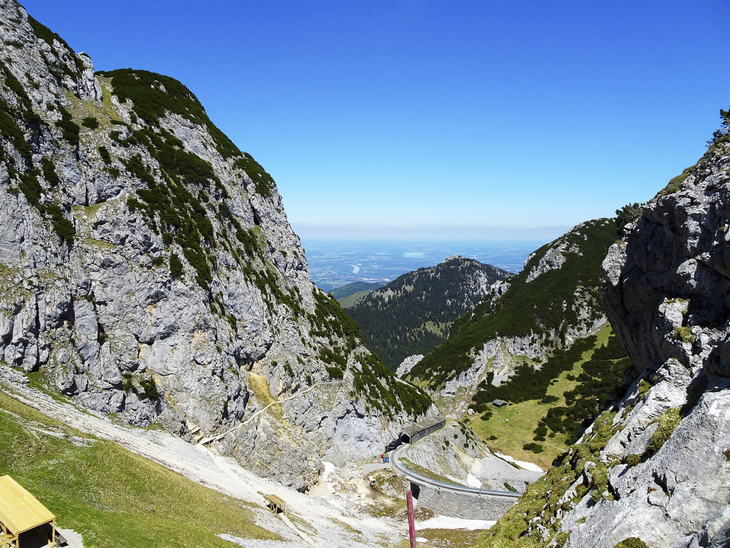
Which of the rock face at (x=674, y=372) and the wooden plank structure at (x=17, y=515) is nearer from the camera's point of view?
the rock face at (x=674, y=372)

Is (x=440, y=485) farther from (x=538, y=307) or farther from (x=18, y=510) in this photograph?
(x=538, y=307)

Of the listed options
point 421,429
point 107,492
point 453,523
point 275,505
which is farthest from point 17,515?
point 421,429

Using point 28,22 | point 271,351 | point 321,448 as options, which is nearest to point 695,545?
point 321,448

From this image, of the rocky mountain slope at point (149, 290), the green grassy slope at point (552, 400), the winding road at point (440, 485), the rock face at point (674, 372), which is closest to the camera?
the rock face at point (674, 372)

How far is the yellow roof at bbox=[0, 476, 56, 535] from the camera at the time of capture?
631 inches

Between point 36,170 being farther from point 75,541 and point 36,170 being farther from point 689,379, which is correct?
point 689,379

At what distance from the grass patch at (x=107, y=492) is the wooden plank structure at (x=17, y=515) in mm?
2234

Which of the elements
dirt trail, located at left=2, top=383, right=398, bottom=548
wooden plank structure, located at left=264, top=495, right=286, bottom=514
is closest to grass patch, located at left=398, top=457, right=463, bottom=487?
dirt trail, located at left=2, top=383, right=398, bottom=548

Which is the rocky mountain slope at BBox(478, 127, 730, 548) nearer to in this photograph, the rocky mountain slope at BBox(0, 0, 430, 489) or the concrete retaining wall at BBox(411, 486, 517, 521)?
the concrete retaining wall at BBox(411, 486, 517, 521)

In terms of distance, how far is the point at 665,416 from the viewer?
21.0 meters

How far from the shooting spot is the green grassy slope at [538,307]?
116m

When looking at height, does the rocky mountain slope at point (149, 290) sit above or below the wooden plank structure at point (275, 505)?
above

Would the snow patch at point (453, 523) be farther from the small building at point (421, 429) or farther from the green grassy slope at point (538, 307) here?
the green grassy slope at point (538, 307)

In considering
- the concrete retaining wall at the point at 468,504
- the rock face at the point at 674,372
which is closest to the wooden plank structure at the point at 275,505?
the concrete retaining wall at the point at 468,504
